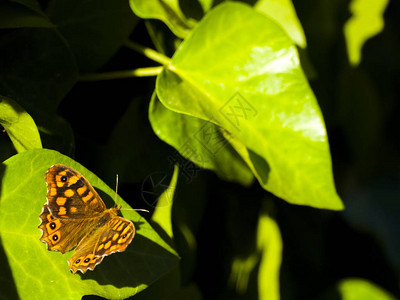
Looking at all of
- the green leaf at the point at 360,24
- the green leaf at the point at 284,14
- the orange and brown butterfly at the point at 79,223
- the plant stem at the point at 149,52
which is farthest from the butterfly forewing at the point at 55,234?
the green leaf at the point at 360,24

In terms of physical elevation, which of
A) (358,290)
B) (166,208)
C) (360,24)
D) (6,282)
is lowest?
(358,290)

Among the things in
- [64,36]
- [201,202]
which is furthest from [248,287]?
[64,36]

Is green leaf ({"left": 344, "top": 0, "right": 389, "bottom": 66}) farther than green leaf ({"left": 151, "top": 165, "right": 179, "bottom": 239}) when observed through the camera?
Yes

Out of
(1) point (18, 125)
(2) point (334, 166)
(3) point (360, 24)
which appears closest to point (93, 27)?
(1) point (18, 125)

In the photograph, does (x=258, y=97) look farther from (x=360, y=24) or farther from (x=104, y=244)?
(x=360, y=24)

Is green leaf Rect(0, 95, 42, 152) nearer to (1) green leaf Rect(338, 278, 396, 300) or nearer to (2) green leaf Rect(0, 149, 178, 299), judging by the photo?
(2) green leaf Rect(0, 149, 178, 299)

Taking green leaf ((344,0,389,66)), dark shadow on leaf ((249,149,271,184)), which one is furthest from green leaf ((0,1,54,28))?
green leaf ((344,0,389,66))
